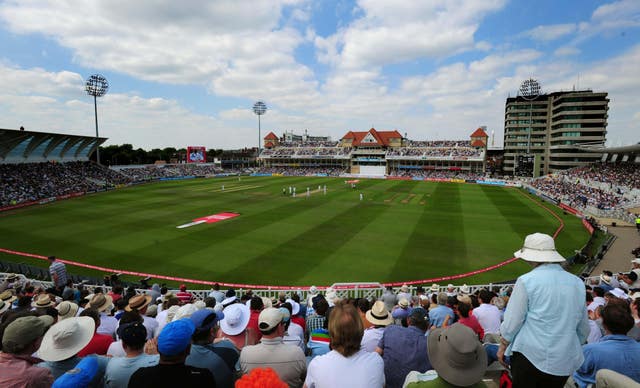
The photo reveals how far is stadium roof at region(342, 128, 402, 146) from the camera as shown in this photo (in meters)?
101

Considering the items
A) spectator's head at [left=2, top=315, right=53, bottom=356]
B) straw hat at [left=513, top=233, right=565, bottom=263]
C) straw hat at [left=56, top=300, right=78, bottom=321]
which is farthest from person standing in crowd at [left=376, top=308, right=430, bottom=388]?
straw hat at [left=56, top=300, right=78, bottom=321]

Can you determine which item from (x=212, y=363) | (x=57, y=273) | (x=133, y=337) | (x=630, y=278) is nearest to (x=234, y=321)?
(x=212, y=363)

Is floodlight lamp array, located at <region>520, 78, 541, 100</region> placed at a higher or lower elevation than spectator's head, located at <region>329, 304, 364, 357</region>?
higher

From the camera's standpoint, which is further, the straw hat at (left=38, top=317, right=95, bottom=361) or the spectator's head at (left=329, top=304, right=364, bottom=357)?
the straw hat at (left=38, top=317, right=95, bottom=361)

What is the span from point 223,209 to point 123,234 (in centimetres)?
1092

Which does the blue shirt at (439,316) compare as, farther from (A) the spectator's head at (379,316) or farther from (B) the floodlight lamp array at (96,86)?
(B) the floodlight lamp array at (96,86)

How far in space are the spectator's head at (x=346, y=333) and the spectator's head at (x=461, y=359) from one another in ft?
2.20

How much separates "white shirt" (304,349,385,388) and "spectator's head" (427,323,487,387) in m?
0.56

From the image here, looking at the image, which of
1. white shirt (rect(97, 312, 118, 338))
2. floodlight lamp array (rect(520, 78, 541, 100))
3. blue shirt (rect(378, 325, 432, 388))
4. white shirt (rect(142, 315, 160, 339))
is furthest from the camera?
floodlight lamp array (rect(520, 78, 541, 100))

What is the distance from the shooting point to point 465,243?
22.0 m

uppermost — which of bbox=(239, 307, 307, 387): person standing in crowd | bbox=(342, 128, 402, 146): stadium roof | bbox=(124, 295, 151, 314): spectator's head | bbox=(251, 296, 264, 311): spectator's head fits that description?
bbox=(342, 128, 402, 146): stadium roof

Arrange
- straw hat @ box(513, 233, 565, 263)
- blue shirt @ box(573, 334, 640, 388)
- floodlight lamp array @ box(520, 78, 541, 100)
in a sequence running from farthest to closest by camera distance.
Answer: floodlight lamp array @ box(520, 78, 541, 100), blue shirt @ box(573, 334, 640, 388), straw hat @ box(513, 233, 565, 263)

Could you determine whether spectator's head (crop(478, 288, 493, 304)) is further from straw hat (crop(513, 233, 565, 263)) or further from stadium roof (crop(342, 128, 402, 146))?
stadium roof (crop(342, 128, 402, 146))

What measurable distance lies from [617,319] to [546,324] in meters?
1.13
